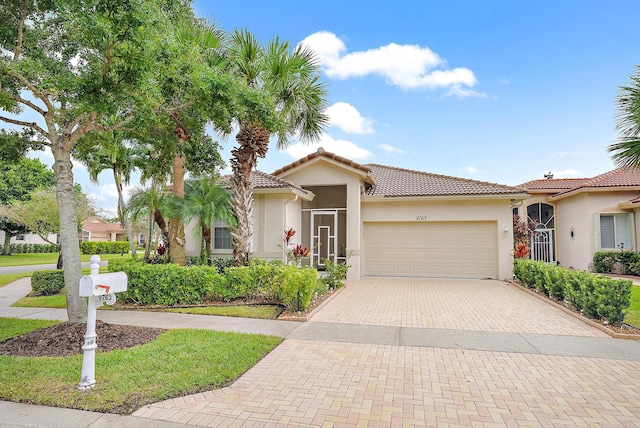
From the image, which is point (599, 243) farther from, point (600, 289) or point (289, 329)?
point (289, 329)

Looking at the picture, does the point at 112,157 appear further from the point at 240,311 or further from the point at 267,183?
the point at 240,311

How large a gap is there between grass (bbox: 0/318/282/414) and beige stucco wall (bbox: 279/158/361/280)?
9144 mm

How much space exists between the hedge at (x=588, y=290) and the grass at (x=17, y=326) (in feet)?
40.1

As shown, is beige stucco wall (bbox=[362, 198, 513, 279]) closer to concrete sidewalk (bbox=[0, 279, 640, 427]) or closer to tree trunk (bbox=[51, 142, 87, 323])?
concrete sidewalk (bbox=[0, 279, 640, 427])

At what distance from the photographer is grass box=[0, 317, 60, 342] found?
688 centimetres

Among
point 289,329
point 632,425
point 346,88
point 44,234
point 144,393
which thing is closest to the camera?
point 632,425

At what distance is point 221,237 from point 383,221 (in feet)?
24.7

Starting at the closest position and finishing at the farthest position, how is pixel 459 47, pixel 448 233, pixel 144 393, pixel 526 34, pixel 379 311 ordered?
pixel 144 393, pixel 379 311, pixel 526 34, pixel 459 47, pixel 448 233

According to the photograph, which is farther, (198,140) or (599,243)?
(599,243)

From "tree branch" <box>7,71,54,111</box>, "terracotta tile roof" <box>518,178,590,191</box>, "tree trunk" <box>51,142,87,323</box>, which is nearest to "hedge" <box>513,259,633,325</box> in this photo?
"tree trunk" <box>51,142,87,323</box>

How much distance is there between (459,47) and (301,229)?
1054 cm

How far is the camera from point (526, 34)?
13383 mm

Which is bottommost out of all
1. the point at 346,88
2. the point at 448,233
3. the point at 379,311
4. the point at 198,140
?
the point at 379,311

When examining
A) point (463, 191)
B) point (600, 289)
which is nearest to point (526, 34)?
point (463, 191)
